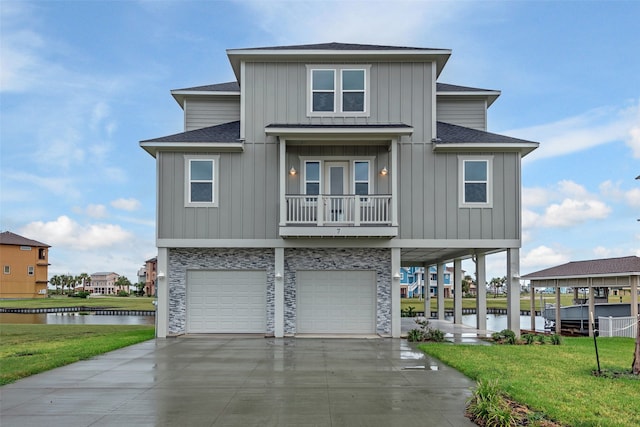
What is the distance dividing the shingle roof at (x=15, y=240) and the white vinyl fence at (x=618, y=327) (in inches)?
2237

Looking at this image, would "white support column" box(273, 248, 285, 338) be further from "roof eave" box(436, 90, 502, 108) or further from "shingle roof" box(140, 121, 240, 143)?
"roof eave" box(436, 90, 502, 108)

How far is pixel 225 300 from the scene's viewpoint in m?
17.5

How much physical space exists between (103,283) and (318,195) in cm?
14199

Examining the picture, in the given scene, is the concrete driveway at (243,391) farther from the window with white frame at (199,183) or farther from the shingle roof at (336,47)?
the shingle roof at (336,47)

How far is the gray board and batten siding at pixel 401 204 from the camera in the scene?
17.1m

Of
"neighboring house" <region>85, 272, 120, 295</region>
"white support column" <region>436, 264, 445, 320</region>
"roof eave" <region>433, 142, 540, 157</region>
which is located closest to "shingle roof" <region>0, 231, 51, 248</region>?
"white support column" <region>436, 264, 445, 320</region>

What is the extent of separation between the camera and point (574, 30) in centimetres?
1852

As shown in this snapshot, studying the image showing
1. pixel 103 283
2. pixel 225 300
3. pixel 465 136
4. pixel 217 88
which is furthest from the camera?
pixel 103 283

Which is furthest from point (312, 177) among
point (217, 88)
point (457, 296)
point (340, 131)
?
point (457, 296)

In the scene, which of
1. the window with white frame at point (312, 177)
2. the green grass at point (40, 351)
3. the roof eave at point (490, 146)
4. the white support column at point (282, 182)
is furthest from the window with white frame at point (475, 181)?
the green grass at point (40, 351)

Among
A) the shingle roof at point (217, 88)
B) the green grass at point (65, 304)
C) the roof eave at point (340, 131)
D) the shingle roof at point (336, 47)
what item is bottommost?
the green grass at point (65, 304)

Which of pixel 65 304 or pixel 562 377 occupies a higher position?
pixel 562 377

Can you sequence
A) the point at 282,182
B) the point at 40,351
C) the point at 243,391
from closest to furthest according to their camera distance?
the point at 243,391 → the point at 40,351 → the point at 282,182

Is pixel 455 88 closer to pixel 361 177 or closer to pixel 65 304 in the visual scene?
pixel 361 177
